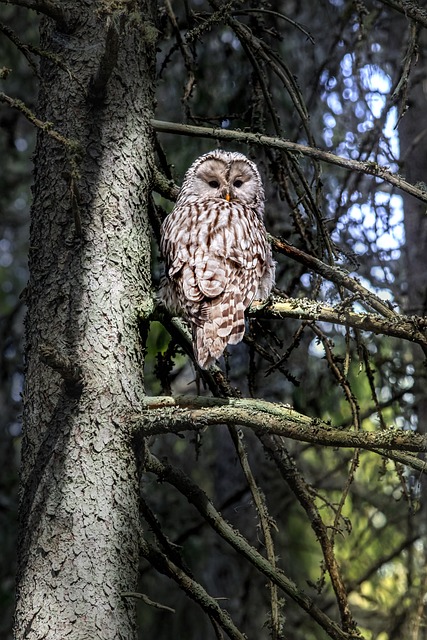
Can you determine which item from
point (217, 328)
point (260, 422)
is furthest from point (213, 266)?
point (260, 422)

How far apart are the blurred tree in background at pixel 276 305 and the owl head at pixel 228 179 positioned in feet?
0.77

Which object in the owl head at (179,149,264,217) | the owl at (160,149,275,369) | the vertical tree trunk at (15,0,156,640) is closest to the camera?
the vertical tree trunk at (15,0,156,640)

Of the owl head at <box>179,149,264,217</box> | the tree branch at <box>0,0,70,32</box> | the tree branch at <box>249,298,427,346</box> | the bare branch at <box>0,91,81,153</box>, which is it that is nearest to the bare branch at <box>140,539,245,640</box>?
the tree branch at <box>249,298,427,346</box>

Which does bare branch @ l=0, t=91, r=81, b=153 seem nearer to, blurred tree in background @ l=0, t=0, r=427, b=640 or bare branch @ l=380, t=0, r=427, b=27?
blurred tree in background @ l=0, t=0, r=427, b=640

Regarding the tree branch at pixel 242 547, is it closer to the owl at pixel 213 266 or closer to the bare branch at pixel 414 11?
the owl at pixel 213 266

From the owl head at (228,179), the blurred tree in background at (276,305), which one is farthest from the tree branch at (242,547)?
the owl head at (228,179)

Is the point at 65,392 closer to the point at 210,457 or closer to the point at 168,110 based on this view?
the point at 168,110

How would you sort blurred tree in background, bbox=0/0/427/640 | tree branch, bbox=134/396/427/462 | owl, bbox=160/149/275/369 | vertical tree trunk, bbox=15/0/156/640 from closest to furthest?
tree branch, bbox=134/396/427/462, vertical tree trunk, bbox=15/0/156/640, blurred tree in background, bbox=0/0/427/640, owl, bbox=160/149/275/369

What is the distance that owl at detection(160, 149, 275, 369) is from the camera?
3.40 m

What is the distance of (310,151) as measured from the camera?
3.12m

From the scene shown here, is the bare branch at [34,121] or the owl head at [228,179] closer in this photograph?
the bare branch at [34,121]

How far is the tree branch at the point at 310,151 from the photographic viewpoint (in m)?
3.02

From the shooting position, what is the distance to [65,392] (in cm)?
292

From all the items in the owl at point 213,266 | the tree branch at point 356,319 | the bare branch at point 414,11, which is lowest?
the tree branch at point 356,319
